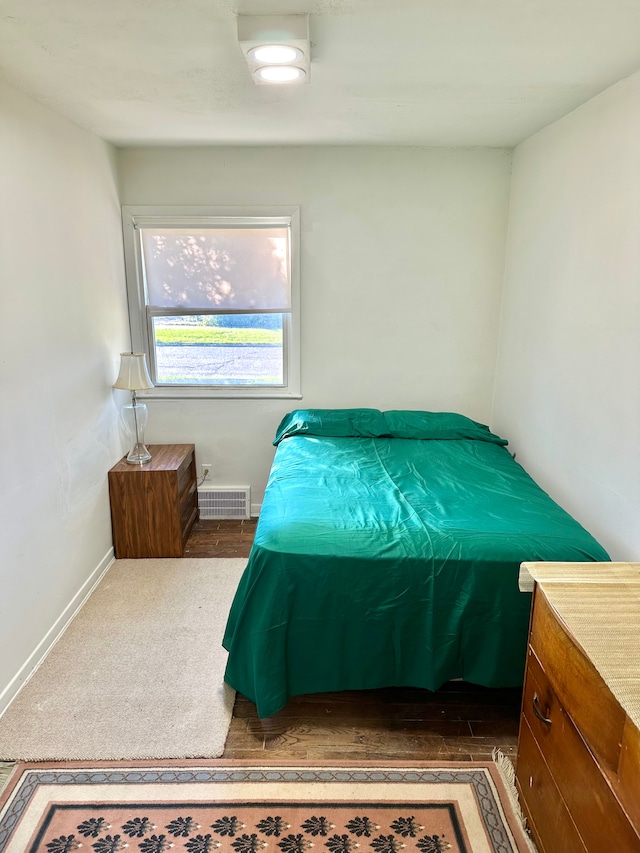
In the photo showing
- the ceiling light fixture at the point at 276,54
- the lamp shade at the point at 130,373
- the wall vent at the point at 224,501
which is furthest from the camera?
the wall vent at the point at 224,501

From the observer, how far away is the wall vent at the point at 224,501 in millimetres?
3697

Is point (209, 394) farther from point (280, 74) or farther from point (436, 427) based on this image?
point (280, 74)

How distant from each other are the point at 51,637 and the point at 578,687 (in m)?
2.22

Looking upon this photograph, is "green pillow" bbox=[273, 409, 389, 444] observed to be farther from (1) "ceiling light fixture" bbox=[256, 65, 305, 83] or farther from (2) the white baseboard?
(1) "ceiling light fixture" bbox=[256, 65, 305, 83]

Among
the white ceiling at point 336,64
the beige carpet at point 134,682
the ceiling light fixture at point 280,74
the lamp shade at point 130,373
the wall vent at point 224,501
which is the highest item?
the white ceiling at point 336,64

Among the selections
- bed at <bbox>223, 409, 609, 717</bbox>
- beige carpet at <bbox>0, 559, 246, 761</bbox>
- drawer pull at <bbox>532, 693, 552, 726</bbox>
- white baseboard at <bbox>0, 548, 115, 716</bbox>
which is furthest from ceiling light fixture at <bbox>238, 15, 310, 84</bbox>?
white baseboard at <bbox>0, 548, 115, 716</bbox>

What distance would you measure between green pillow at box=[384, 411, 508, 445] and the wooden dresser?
5.53 ft

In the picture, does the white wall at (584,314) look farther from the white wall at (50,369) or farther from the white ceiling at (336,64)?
the white wall at (50,369)

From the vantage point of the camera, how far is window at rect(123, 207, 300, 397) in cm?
338

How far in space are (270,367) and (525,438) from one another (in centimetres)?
173

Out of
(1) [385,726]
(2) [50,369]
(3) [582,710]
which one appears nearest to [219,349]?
(2) [50,369]

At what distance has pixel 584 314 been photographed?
2354 mm

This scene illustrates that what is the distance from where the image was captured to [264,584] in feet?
6.35

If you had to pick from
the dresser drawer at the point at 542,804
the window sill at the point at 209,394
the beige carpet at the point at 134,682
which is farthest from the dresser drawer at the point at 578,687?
the window sill at the point at 209,394
